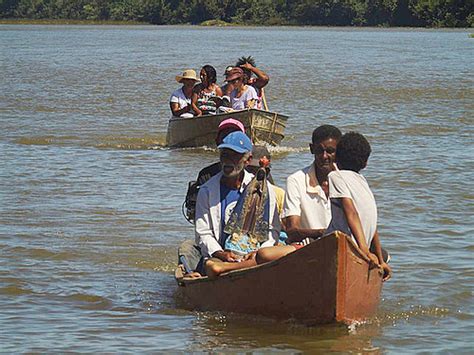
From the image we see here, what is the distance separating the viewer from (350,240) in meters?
6.46

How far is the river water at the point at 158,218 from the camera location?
732 cm

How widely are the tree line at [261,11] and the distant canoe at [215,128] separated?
73793 mm

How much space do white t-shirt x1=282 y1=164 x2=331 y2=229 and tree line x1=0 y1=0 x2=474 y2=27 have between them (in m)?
82.6

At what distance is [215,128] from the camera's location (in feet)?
52.3

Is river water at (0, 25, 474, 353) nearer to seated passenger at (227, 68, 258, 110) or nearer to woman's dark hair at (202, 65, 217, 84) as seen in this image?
seated passenger at (227, 68, 258, 110)

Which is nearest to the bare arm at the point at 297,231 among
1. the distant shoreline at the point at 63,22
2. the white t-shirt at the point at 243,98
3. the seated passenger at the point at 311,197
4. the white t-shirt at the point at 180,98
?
the seated passenger at the point at 311,197

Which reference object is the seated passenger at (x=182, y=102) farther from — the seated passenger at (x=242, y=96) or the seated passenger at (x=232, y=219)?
the seated passenger at (x=232, y=219)

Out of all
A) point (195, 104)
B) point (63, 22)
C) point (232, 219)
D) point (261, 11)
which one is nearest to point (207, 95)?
point (195, 104)

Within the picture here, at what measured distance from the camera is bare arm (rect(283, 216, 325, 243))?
23.1ft

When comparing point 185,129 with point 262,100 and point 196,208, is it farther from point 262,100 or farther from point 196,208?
point 196,208

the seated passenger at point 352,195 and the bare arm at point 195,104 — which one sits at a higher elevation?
the seated passenger at point 352,195

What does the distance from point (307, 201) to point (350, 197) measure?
22.1 inches

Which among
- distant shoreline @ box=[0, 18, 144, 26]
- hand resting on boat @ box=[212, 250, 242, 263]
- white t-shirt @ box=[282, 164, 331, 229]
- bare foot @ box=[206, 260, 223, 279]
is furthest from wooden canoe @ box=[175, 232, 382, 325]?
distant shoreline @ box=[0, 18, 144, 26]

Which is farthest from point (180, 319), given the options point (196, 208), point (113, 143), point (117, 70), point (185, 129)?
point (117, 70)
